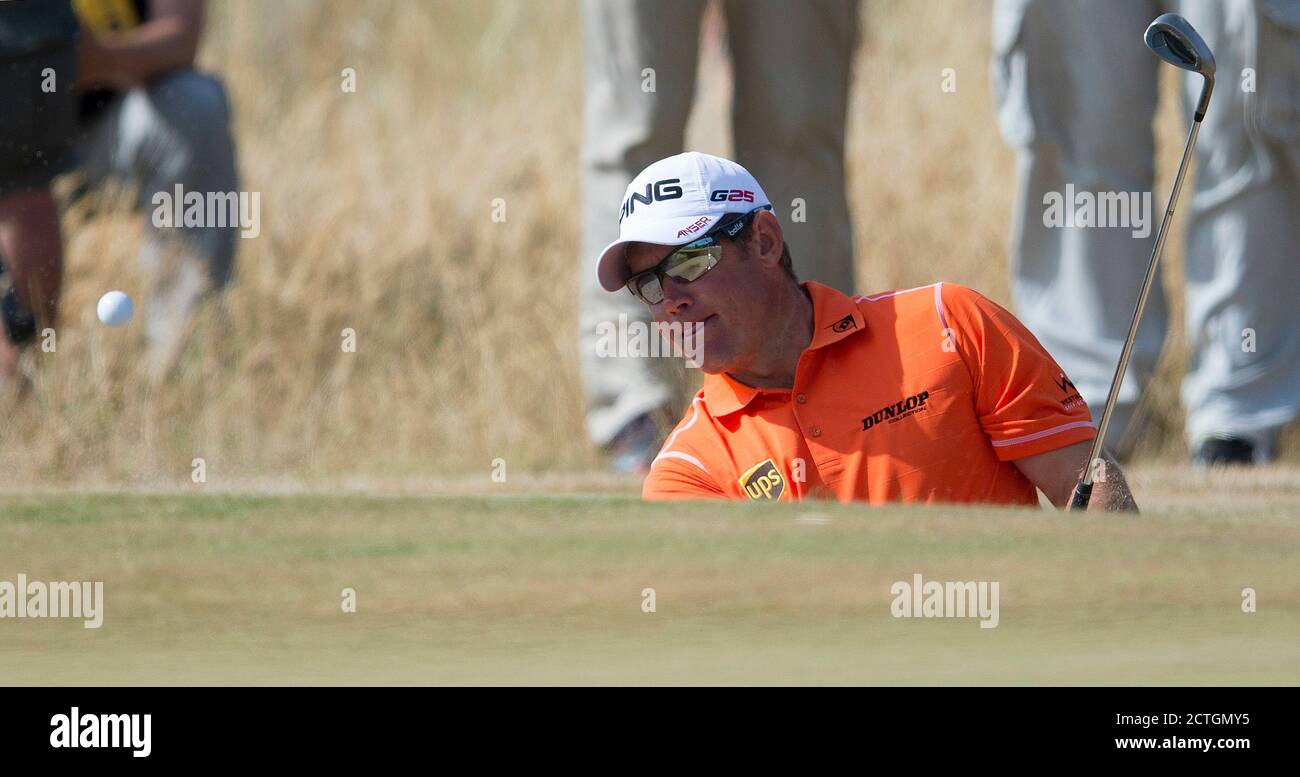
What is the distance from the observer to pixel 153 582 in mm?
2576

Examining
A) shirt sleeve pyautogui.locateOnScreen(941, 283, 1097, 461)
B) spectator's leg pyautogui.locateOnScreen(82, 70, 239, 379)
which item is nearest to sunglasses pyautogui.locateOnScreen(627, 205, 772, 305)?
shirt sleeve pyautogui.locateOnScreen(941, 283, 1097, 461)

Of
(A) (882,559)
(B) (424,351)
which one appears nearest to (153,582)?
(A) (882,559)

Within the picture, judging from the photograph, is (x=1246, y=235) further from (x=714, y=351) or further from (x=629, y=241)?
(x=629, y=241)

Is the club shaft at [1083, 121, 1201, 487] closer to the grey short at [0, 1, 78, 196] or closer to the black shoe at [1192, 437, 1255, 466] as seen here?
the black shoe at [1192, 437, 1255, 466]

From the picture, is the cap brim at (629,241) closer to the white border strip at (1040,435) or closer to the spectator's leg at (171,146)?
the white border strip at (1040,435)

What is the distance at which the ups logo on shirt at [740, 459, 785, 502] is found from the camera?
3.45 meters

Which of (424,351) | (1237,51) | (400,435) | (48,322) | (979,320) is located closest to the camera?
(979,320)

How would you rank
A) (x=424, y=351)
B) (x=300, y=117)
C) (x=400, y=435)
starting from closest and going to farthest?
(x=400, y=435), (x=424, y=351), (x=300, y=117)

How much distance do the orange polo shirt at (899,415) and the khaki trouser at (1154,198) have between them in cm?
166

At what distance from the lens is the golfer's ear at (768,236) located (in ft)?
11.5

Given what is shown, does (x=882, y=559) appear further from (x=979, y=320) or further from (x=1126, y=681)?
(x=979, y=320)

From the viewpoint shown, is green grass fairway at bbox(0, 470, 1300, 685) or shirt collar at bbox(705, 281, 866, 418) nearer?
green grass fairway at bbox(0, 470, 1300, 685)

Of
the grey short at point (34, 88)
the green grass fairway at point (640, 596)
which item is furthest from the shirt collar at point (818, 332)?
the grey short at point (34, 88)
